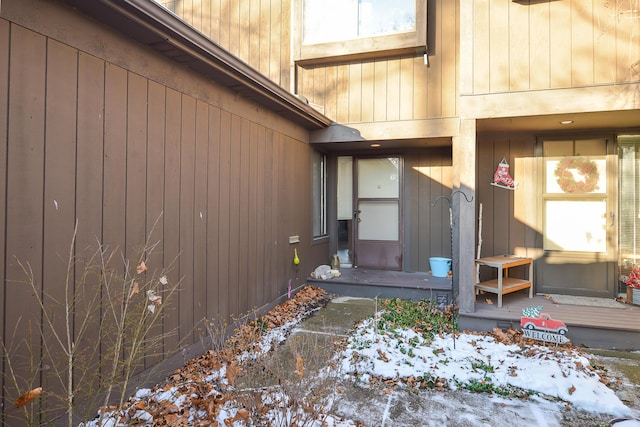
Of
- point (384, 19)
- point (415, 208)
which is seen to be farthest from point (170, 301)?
point (384, 19)

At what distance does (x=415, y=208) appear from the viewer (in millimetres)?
6402

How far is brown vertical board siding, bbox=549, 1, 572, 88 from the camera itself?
4047mm

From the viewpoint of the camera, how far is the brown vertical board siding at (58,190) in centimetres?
214

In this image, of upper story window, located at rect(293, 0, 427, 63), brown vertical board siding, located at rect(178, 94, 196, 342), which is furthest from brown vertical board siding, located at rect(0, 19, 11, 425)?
upper story window, located at rect(293, 0, 427, 63)

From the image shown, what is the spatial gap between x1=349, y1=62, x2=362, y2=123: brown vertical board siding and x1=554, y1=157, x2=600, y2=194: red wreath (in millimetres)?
2897

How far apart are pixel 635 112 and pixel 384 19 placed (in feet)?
11.2

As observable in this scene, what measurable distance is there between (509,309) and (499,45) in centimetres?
305

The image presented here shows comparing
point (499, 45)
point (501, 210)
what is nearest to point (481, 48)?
point (499, 45)

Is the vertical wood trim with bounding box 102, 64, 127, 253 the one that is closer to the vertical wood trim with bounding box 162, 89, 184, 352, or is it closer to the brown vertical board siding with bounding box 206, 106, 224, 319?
the vertical wood trim with bounding box 162, 89, 184, 352

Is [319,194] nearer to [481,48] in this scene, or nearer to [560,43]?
[481,48]

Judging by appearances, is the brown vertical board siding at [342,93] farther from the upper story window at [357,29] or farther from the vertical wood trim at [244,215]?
the vertical wood trim at [244,215]

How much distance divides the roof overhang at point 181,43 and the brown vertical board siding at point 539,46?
2.75 meters

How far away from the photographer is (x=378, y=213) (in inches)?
262

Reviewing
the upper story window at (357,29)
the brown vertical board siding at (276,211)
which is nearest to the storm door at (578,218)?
the upper story window at (357,29)
